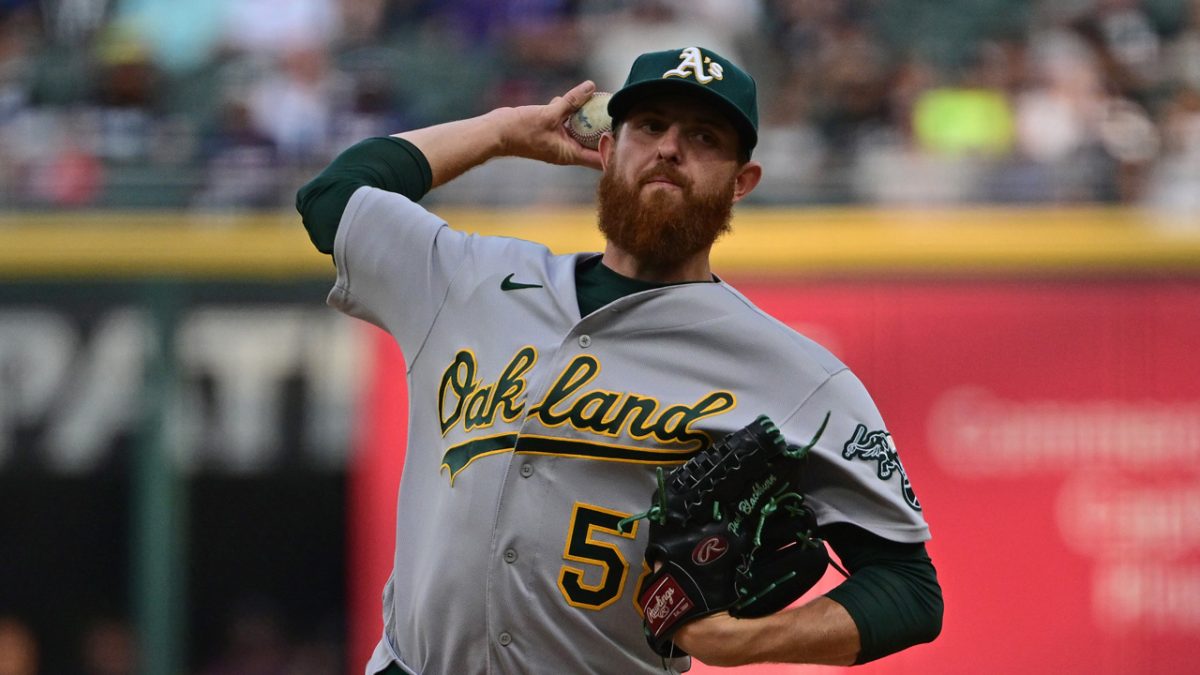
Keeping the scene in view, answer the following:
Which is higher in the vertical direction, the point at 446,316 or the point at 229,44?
the point at 229,44

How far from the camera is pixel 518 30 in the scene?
29.4 ft

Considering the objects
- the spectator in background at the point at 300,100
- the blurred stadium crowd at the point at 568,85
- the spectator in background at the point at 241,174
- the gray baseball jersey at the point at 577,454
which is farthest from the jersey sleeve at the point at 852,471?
the spectator in background at the point at 300,100

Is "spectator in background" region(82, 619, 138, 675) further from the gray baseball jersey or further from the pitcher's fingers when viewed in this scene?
the pitcher's fingers

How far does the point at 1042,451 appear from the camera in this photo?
25.7ft

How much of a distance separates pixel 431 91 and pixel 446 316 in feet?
19.4

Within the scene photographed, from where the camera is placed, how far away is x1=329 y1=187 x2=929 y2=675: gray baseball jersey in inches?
110

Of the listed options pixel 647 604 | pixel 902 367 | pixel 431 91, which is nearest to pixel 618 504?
pixel 647 604

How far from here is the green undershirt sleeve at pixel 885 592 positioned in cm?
267

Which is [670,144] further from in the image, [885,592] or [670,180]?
[885,592]

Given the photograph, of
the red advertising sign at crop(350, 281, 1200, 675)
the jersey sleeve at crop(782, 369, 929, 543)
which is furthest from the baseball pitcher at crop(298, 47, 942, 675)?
the red advertising sign at crop(350, 281, 1200, 675)

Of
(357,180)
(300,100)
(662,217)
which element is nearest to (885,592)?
(662,217)

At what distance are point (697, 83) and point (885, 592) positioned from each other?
0.88 metres

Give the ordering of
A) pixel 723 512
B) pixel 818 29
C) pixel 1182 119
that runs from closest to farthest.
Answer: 1. pixel 723 512
2. pixel 1182 119
3. pixel 818 29

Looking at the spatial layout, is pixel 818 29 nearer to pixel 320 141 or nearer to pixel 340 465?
pixel 320 141
